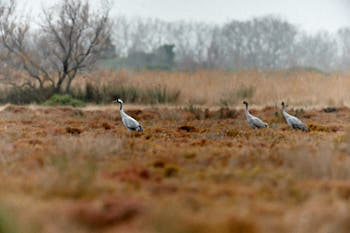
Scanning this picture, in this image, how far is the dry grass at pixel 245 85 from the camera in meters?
14.2

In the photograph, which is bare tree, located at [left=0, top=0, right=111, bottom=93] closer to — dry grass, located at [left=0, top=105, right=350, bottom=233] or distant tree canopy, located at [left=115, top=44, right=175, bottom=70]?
dry grass, located at [left=0, top=105, right=350, bottom=233]

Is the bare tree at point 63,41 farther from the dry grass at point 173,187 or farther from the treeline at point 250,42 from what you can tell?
the treeline at point 250,42

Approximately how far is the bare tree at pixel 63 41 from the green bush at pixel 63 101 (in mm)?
1276

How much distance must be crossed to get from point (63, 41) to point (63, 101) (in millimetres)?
3013

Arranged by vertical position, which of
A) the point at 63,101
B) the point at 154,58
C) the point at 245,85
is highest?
the point at 154,58

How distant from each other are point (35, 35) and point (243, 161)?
15.6 m

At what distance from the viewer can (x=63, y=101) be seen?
1459cm

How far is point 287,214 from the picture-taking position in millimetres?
2867

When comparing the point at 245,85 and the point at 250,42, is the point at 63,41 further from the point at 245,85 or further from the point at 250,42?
the point at 250,42

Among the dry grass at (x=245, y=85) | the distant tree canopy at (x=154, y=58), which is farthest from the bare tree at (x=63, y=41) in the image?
the distant tree canopy at (x=154, y=58)

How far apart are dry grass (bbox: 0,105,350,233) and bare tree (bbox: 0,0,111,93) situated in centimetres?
968

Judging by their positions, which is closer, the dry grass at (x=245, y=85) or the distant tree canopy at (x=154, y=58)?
the dry grass at (x=245, y=85)

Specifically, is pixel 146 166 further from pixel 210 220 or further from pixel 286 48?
pixel 286 48

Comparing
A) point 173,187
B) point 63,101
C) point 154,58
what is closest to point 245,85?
point 63,101
